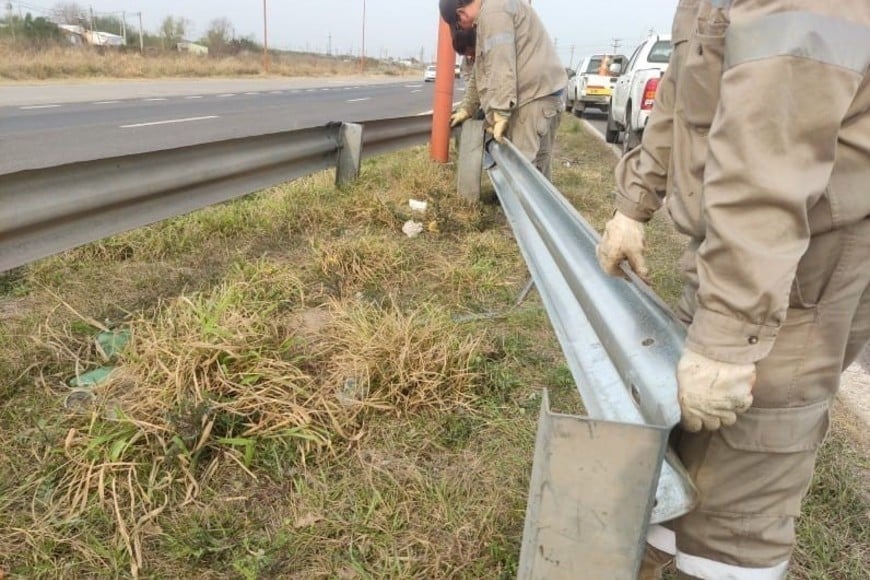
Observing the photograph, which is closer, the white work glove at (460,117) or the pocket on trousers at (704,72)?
the pocket on trousers at (704,72)

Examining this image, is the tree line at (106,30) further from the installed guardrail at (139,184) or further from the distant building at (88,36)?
the installed guardrail at (139,184)

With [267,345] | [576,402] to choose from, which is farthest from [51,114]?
[576,402]

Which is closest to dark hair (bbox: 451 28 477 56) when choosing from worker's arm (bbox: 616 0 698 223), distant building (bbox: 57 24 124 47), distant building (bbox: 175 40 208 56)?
worker's arm (bbox: 616 0 698 223)

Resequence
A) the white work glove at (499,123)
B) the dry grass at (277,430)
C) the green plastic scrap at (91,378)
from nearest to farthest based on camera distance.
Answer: the dry grass at (277,430)
the green plastic scrap at (91,378)
the white work glove at (499,123)

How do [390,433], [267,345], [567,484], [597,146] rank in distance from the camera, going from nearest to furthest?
[567,484], [390,433], [267,345], [597,146]

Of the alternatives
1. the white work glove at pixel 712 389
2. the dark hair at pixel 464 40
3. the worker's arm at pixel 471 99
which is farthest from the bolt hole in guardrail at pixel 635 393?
the worker's arm at pixel 471 99

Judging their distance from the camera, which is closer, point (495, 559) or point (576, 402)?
point (495, 559)

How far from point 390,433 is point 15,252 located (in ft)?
5.70

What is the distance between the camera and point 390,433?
225 centimetres

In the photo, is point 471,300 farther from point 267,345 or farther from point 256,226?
point 256,226

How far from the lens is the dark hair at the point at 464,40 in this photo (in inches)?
196

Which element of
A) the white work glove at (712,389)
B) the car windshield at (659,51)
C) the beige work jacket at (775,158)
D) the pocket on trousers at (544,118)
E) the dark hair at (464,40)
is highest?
the car windshield at (659,51)

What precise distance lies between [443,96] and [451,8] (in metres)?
1.25

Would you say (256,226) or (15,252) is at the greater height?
(15,252)
